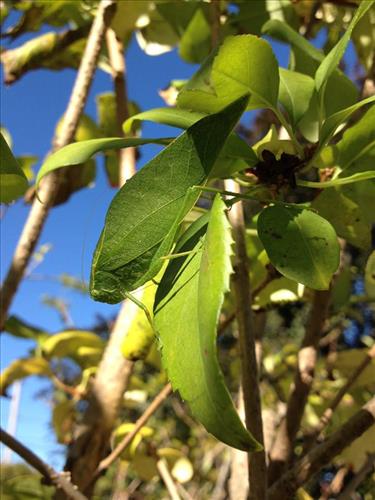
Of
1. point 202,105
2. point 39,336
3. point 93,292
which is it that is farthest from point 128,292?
point 39,336

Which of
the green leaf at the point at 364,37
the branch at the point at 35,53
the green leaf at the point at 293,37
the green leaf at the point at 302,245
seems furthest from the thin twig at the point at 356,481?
the branch at the point at 35,53

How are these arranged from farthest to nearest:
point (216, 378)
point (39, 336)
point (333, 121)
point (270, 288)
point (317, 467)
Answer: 1. point (39, 336)
2. point (270, 288)
3. point (317, 467)
4. point (333, 121)
5. point (216, 378)

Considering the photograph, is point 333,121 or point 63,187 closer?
point 333,121

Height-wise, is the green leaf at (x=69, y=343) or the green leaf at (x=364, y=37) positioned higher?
the green leaf at (x=364, y=37)

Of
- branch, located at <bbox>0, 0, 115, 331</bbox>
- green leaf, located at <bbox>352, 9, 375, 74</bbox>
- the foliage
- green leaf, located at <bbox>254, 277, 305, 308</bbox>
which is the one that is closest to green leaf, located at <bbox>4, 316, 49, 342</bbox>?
the foliage

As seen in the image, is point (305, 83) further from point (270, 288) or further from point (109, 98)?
point (109, 98)

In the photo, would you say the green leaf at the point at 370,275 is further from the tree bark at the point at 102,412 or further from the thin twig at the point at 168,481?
the thin twig at the point at 168,481
